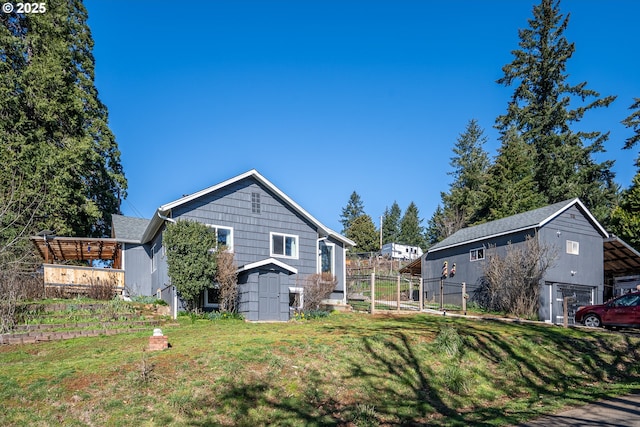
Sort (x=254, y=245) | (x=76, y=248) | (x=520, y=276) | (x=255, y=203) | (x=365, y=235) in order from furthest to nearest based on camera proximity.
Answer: (x=365, y=235)
(x=76, y=248)
(x=520, y=276)
(x=255, y=203)
(x=254, y=245)

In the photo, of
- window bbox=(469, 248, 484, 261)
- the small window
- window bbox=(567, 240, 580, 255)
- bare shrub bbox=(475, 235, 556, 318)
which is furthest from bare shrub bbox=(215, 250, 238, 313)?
window bbox=(567, 240, 580, 255)

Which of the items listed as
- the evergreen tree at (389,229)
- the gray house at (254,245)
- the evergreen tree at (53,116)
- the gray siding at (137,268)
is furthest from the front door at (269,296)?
the evergreen tree at (389,229)

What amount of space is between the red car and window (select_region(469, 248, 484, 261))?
7911 mm

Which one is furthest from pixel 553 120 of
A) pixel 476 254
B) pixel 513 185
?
pixel 476 254

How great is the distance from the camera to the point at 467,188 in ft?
164

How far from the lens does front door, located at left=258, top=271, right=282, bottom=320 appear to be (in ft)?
60.5

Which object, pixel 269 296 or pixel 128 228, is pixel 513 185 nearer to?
pixel 269 296

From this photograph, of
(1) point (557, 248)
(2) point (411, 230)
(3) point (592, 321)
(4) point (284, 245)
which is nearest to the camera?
(3) point (592, 321)

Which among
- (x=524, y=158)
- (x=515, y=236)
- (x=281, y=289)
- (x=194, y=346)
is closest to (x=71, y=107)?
(x=281, y=289)

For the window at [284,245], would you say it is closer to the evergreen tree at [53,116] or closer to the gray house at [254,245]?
the gray house at [254,245]

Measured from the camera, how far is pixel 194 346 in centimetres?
→ 1202

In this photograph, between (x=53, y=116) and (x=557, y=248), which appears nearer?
(x=557, y=248)

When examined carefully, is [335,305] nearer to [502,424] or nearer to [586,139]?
[502,424]

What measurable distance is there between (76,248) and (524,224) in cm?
2365
